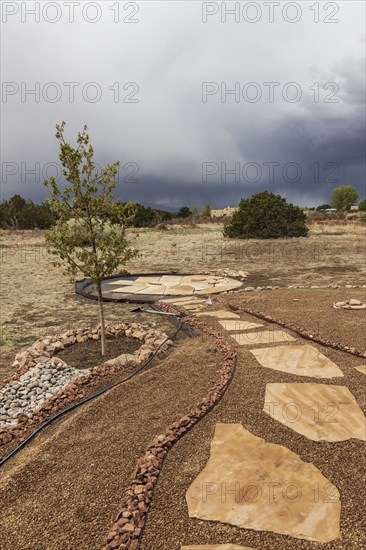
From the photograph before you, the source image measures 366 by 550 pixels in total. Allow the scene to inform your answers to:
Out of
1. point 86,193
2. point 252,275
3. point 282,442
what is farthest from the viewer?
point 252,275

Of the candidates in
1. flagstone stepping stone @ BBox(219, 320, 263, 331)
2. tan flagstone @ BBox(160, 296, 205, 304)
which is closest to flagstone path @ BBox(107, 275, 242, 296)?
tan flagstone @ BBox(160, 296, 205, 304)

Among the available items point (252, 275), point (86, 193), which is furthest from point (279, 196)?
point (86, 193)

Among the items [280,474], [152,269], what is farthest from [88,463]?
[152,269]

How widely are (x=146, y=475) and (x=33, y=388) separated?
2695mm

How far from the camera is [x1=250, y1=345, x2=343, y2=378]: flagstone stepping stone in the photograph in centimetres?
493

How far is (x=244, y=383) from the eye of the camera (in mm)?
4594

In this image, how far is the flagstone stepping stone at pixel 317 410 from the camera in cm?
363

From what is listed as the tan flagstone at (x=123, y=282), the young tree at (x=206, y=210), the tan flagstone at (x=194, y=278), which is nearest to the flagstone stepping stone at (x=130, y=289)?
the tan flagstone at (x=123, y=282)

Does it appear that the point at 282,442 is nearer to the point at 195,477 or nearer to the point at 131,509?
the point at 195,477

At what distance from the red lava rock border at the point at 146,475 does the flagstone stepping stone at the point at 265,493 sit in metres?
0.33

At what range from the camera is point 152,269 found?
576 inches

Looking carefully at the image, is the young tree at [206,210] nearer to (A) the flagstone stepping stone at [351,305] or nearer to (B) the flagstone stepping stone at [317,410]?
(A) the flagstone stepping stone at [351,305]

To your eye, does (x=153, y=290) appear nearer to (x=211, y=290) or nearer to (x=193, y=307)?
(x=211, y=290)

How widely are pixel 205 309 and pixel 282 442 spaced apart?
502 centimetres
